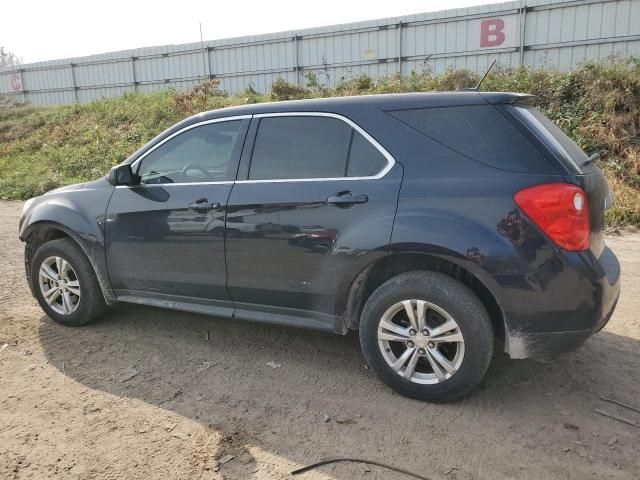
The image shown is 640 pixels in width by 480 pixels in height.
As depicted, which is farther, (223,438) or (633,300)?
(633,300)

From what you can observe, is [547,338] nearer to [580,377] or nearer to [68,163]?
[580,377]

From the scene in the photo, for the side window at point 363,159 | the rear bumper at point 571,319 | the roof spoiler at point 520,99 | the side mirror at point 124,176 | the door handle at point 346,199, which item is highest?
the roof spoiler at point 520,99

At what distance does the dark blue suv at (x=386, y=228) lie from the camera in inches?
115

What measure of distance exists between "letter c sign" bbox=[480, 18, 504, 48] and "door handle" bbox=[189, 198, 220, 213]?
44.2 feet

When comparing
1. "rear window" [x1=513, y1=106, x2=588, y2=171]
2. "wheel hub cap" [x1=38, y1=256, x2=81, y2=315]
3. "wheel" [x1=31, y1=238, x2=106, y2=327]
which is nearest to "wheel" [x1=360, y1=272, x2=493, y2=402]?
"rear window" [x1=513, y1=106, x2=588, y2=171]

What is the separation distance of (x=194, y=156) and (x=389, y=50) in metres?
14.1

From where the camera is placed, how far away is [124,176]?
160 inches

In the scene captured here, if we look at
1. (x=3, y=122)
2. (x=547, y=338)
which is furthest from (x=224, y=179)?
(x=3, y=122)

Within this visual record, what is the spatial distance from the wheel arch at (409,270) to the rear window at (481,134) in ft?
2.05

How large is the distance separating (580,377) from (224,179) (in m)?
2.67

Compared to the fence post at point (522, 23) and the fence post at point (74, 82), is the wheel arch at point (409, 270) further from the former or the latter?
the fence post at point (74, 82)

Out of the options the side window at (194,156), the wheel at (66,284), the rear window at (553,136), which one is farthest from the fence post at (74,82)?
the rear window at (553,136)

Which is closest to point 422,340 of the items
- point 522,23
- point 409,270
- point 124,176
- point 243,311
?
point 409,270

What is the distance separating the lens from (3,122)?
22.6 meters
